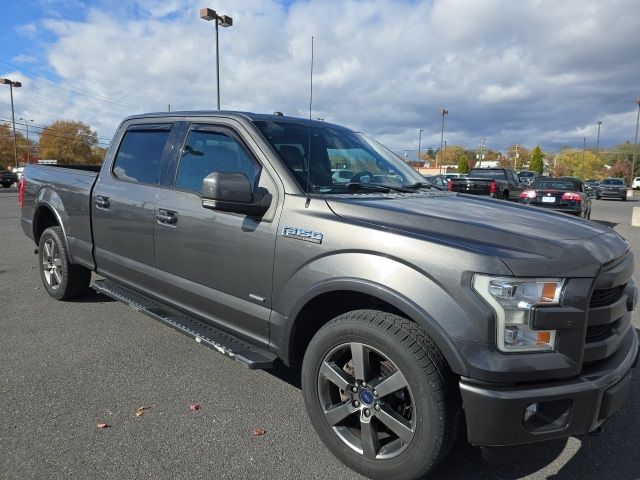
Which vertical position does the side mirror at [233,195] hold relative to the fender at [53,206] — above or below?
above

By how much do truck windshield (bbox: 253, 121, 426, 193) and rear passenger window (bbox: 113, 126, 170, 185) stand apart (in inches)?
44.3

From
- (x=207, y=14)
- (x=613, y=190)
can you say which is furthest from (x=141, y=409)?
(x=613, y=190)

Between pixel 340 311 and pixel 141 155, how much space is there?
2.46m

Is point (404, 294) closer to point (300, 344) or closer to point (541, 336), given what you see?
point (541, 336)

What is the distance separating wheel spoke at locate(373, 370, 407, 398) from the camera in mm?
2357

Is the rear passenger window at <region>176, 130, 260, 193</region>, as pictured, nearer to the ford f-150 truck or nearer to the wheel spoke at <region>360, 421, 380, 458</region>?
the wheel spoke at <region>360, 421, 380, 458</region>

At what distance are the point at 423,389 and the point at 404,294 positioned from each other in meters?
0.43

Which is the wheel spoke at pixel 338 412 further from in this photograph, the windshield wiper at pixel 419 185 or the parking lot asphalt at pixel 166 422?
the windshield wiper at pixel 419 185

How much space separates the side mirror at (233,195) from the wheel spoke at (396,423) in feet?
4.36

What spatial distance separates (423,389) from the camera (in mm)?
2242

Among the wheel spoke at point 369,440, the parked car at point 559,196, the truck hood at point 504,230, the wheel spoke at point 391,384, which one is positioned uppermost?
the truck hood at point 504,230

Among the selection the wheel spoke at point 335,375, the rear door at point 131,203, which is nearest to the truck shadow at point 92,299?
the rear door at point 131,203

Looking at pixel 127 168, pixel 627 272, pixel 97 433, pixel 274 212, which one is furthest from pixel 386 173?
pixel 97 433

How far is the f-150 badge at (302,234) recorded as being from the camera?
2.70 m
